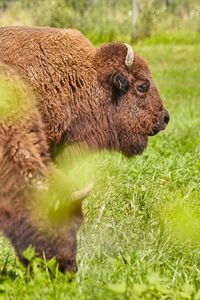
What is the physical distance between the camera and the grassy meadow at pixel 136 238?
277cm

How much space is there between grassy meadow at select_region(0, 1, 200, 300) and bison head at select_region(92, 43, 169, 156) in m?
0.50

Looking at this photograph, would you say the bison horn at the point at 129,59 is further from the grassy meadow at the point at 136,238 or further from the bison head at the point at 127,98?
the grassy meadow at the point at 136,238

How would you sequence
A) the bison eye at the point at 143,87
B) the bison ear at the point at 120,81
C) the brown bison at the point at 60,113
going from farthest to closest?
the bison eye at the point at 143,87 < the bison ear at the point at 120,81 < the brown bison at the point at 60,113

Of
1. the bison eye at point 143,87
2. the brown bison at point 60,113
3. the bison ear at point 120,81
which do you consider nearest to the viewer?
the brown bison at point 60,113

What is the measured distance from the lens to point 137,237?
151 inches

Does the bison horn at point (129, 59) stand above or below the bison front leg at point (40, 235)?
above

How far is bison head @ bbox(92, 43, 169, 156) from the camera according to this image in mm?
4383

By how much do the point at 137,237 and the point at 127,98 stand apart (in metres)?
1.45

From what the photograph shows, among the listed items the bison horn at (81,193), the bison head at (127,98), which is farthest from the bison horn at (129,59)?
the bison horn at (81,193)

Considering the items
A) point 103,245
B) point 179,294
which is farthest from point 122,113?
point 179,294

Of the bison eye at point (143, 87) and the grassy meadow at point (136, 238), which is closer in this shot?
the grassy meadow at point (136, 238)

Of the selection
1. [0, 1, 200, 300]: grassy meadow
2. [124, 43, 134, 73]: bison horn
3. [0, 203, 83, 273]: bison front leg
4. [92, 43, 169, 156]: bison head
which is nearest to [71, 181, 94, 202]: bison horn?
[0, 203, 83, 273]: bison front leg

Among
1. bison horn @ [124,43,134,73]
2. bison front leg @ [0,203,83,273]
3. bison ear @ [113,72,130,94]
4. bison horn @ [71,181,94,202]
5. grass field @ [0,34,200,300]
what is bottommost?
grass field @ [0,34,200,300]

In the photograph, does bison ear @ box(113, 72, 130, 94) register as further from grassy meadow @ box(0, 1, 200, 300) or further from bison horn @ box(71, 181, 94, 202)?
bison horn @ box(71, 181, 94, 202)
